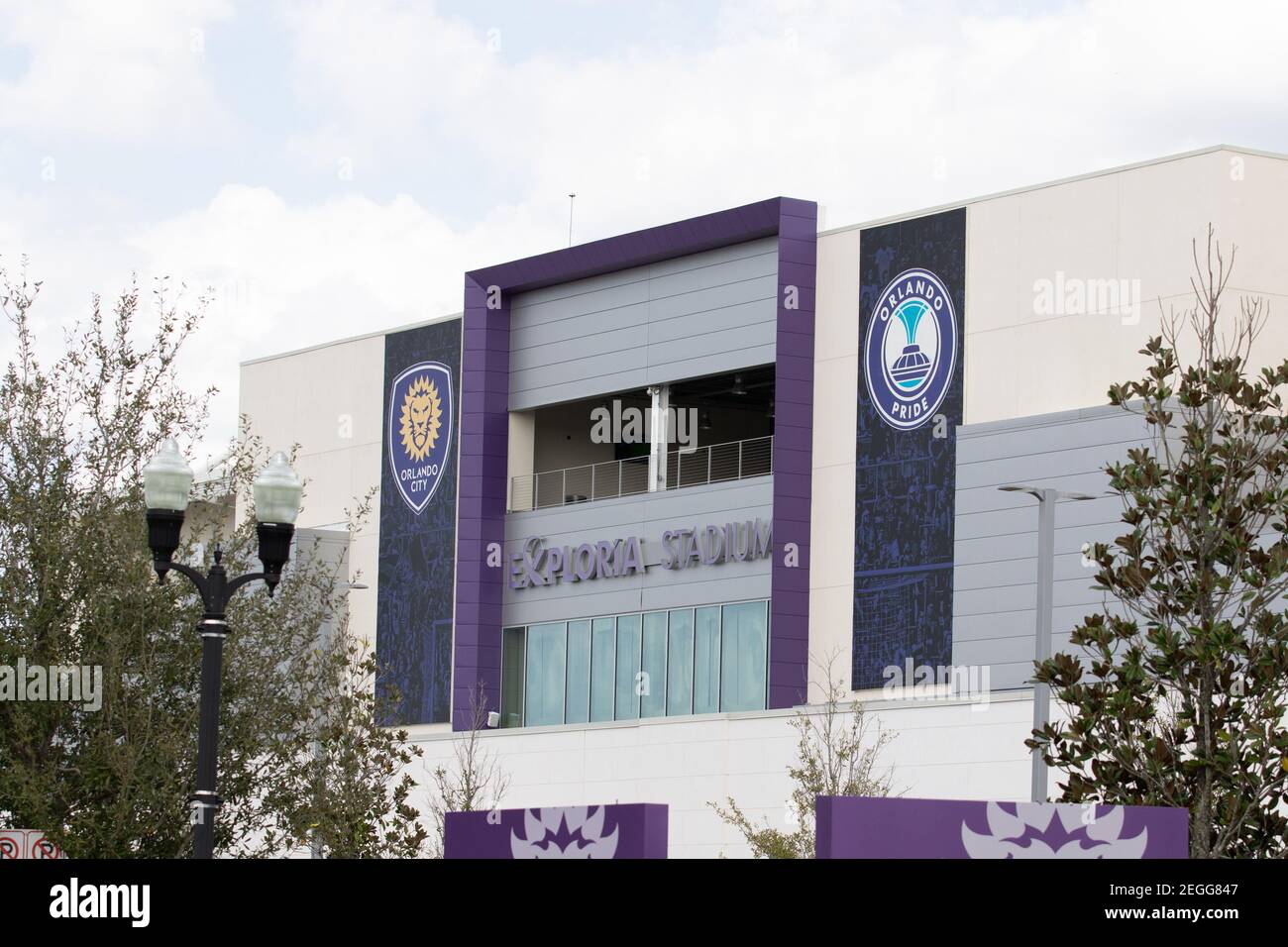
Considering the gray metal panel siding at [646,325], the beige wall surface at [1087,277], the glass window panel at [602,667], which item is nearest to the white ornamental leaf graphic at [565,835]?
the beige wall surface at [1087,277]

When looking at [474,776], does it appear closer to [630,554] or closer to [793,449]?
[630,554]

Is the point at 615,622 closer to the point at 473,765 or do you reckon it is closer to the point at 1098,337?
the point at 473,765

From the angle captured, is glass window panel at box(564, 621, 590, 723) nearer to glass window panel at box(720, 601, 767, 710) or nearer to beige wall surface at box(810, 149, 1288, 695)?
glass window panel at box(720, 601, 767, 710)

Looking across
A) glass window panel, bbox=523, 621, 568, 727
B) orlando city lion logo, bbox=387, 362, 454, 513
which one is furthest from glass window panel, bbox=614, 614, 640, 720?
orlando city lion logo, bbox=387, 362, 454, 513

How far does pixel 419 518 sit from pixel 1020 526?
19207 mm

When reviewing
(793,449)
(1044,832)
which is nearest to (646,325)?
(793,449)

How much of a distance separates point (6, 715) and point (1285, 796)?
13.3m

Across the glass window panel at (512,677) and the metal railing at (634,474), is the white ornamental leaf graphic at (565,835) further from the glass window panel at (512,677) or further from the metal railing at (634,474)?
the glass window panel at (512,677)

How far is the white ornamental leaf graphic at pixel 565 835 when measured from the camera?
1081 cm

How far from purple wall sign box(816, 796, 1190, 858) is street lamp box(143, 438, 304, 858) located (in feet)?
26.3

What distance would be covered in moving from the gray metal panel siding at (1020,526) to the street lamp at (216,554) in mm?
21596

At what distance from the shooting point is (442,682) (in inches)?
1999

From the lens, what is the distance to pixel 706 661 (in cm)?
4519
